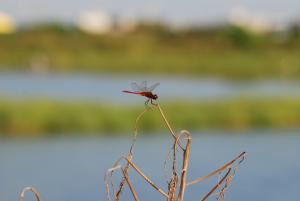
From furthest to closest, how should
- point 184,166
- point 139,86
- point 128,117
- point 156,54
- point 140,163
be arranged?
1. point 156,54
2. point 128,117
3. point 140,163
4. point 139,86
5. point 184,166

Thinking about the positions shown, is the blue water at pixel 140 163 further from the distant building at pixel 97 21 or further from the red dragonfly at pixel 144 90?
the distant building at pixel 97 21

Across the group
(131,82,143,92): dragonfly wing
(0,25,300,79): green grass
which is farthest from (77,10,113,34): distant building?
(131,82,143,92): dragonfly wing

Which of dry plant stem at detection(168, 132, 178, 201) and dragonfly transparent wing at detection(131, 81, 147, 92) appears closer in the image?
dry plant stem at detection(168, 132, 178, 201)

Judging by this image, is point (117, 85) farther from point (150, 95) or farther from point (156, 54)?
point (150, 95)

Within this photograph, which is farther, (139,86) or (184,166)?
(139,86)

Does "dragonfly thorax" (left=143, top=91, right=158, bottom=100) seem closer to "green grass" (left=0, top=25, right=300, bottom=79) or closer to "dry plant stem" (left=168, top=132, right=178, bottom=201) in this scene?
"dry plant stem" (left=168, top=132, right=178, bottom=201)

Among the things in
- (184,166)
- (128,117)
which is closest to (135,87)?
(184,166)

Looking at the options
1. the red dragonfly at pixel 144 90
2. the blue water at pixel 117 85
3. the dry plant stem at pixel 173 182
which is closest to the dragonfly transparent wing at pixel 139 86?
the red dragonfly at pixel 144 90
